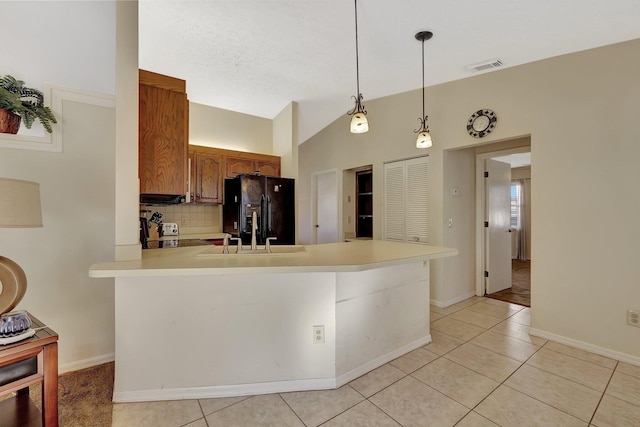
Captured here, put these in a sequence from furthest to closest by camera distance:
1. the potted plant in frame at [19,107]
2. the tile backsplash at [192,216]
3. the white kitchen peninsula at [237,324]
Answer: the tile backsplash at [192,216] → the potted plant in frame at [19,107] → the white kitchen peninsula at [237,324]

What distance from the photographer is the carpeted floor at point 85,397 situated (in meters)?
1.61

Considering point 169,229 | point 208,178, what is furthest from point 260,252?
point 208,178

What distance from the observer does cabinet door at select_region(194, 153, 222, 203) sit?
12.5 feet

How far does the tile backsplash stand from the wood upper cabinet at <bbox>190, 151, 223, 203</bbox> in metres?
0.35

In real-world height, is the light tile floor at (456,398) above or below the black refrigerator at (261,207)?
below

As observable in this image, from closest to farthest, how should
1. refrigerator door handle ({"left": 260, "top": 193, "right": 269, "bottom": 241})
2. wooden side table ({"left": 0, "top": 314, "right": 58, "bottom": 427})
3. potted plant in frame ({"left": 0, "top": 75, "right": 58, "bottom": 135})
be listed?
wooden side table ({"left": 0, "top": 314, "right": 58, "bottom": 427}) → potted plant in frame ({"left": 0, "top": 75, "right": 58, "bottom": 135}) → refrigerator door handle ({"left": 260, "top": 193, "right": 269, "bottom": 241})

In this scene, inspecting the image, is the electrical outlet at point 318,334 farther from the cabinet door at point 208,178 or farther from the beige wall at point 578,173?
the cabinet door at point 208,178

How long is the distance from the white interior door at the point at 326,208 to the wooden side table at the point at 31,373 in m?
4.01

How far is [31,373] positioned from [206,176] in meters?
2.87

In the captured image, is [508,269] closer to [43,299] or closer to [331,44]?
[331,44]

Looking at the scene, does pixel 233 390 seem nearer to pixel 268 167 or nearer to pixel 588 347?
pixel 588 347

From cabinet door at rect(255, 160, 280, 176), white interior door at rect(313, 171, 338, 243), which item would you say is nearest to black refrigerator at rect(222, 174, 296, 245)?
cabinet door at rect(255, 160, 280, 176)

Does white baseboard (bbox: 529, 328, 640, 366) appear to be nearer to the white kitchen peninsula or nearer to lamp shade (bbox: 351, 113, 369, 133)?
the white kitchen peninsula

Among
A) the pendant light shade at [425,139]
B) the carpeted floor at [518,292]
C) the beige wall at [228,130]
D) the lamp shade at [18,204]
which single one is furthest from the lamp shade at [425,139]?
the lamp shade at [18,204]
